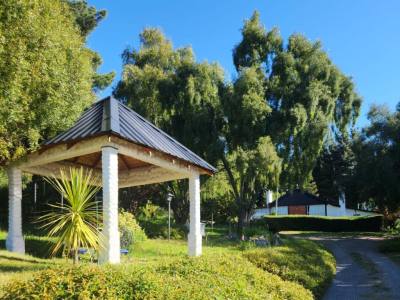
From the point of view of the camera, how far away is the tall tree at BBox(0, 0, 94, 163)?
1110cm

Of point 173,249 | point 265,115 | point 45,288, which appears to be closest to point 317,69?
point 265,115

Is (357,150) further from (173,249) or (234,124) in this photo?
(173,249)

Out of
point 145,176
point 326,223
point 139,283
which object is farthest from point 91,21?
point 139,283

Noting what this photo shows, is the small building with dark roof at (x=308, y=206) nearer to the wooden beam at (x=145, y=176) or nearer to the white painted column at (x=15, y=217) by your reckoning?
the wooden beam at (x=145, y=176)

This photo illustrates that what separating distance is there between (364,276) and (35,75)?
12402mm

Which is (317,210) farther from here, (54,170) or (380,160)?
(54,170)

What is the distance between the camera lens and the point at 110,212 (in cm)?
1182

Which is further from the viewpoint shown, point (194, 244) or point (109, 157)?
point (194, 244)

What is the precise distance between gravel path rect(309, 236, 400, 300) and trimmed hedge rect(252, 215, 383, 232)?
17580 millimetres

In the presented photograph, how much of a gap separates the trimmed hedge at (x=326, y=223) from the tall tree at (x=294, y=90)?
13.8 metres

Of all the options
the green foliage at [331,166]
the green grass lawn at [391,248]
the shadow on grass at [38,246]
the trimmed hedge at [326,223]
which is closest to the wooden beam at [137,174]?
the shadow on grass at [38,246]

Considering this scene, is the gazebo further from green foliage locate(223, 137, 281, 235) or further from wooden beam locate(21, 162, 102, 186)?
green foliage locate(223, 137, 281, 235)

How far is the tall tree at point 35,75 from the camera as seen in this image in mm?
11102

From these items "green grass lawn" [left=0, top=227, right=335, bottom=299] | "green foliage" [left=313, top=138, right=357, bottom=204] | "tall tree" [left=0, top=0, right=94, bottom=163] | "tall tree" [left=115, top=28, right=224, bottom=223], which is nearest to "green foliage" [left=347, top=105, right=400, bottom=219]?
"tall tree" [left=115, top=28, right=224, bottom=223]
